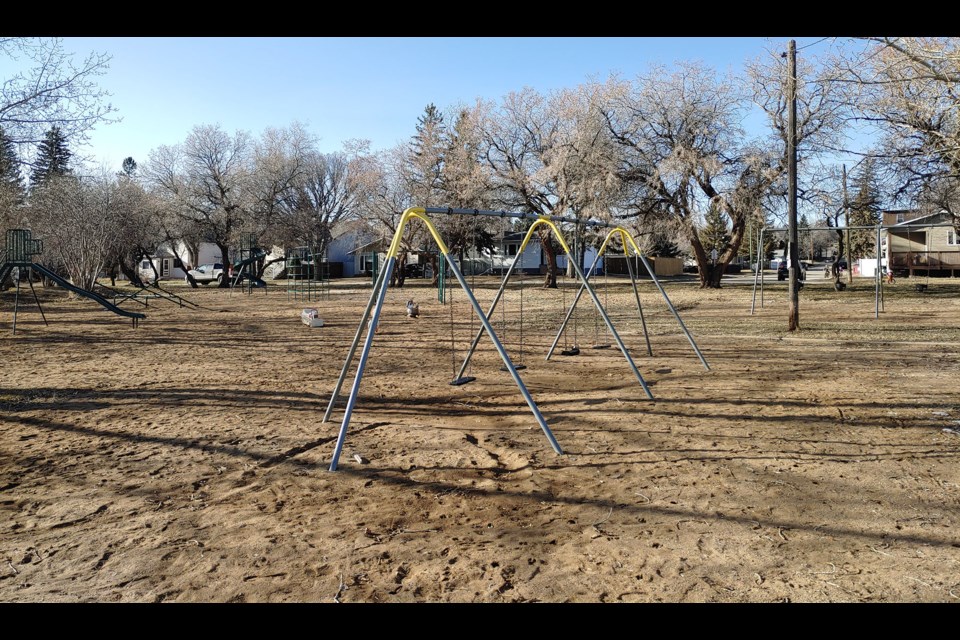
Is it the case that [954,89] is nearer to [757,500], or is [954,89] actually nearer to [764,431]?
[764,431]

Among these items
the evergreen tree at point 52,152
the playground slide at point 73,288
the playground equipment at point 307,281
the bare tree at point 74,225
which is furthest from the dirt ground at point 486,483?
the bare tree at point 74,225

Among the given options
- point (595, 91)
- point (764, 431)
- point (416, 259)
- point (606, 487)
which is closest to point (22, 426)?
point (606, 487)

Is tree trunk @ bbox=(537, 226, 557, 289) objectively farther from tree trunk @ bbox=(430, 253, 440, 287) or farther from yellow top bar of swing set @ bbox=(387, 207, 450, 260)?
yellow top bar of swing set @ bbox=(387, 207, 450, 260)

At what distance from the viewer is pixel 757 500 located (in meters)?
4.39

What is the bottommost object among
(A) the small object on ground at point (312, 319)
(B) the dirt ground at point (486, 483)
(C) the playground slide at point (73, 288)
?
(B) the dirt ground at point (486, 483)

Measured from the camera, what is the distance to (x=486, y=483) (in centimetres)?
484

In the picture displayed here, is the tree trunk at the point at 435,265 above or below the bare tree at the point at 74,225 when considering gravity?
below

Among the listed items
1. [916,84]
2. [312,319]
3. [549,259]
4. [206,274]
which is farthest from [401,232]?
[206,274]

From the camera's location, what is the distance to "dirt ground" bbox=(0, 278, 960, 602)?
3.31 m

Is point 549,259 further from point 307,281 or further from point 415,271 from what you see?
point 415,271

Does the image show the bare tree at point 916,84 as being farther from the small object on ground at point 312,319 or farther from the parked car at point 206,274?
the parked car at point 206,274

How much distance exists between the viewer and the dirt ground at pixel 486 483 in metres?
3.31

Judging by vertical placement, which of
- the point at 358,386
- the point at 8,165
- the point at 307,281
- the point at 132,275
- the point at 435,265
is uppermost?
the point at 8,165

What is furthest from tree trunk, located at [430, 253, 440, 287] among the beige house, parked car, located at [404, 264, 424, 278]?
the beige house
